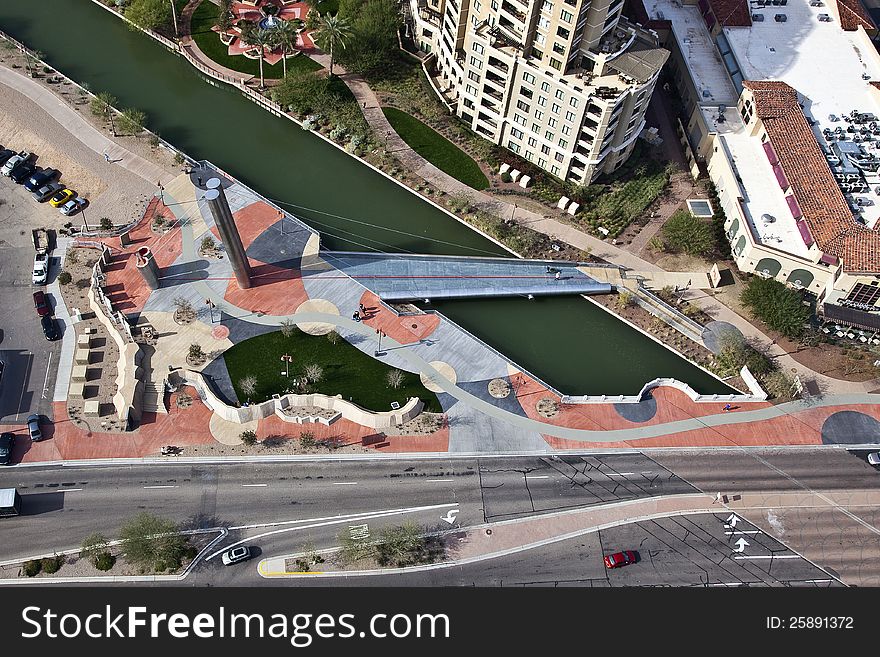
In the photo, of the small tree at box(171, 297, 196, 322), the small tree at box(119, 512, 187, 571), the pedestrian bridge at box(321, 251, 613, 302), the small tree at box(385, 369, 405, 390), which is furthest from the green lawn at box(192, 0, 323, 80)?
the small tree at box(119, 512, 187, 571)

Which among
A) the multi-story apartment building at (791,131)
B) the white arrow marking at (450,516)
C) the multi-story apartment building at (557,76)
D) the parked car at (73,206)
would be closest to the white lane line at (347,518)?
the white arrow marking at (450,516)

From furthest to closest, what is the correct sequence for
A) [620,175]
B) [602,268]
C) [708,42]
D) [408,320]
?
[708,42]
[620,175]
[602,268]
[408,320]

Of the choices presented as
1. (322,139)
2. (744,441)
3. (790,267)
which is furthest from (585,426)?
(322,139)

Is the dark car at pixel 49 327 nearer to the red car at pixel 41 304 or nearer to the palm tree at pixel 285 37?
the red car at pixel 41 304

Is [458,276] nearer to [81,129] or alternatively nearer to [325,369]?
[325,369]

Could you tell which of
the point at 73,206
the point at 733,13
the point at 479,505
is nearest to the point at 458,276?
the point at 479,505

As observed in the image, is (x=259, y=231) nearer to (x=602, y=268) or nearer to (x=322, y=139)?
(x=322, y=139)

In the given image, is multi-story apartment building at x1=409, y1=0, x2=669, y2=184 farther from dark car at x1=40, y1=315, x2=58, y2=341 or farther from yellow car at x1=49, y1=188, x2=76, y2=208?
dark car at x1=40, y1=315, x2=58, y2=341
